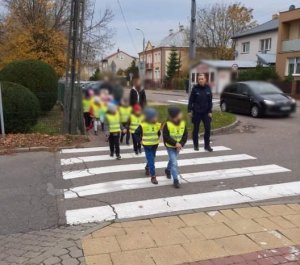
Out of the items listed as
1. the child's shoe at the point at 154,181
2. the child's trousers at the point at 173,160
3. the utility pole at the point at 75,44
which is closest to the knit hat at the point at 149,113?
the utility pole at the point at 75,44

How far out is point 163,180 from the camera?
26.1ft

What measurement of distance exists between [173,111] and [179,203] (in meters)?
4.74

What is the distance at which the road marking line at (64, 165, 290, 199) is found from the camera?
24.2 feet

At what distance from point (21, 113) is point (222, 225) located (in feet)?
30.5

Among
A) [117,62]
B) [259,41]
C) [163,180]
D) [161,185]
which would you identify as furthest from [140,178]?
[117,62]

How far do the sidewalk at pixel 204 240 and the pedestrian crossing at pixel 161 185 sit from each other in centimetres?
59

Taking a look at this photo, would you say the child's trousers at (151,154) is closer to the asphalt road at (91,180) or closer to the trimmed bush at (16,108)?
the asphalt road at (91,180)

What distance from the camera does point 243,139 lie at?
13.0 meters

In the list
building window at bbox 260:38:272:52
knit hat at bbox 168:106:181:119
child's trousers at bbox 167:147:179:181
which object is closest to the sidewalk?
child's trousers at bbox 167:147:179:181

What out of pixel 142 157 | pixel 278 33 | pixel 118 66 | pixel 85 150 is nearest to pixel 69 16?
pixel 118 66

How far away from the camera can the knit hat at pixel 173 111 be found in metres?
1.97

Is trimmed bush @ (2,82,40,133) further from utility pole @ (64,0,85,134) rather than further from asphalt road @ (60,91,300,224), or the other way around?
utility pole @ (64,0,85,134)

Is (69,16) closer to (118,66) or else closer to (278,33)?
(118,66)

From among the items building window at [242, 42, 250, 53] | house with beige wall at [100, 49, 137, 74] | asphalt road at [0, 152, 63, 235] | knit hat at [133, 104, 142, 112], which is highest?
building window at [242, 42, 250, 53]
